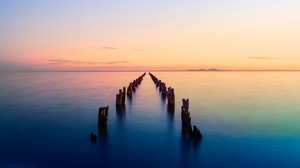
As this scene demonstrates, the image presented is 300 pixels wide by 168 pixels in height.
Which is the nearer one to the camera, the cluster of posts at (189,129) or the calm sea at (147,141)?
the calm sea at (147,141)

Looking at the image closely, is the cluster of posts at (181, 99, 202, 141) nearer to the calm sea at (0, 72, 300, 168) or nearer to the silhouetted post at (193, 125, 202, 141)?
the silhouetted post at (193, 125, 202, 141)

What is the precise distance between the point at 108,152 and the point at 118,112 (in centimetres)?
1299

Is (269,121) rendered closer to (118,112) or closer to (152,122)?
(152,122)

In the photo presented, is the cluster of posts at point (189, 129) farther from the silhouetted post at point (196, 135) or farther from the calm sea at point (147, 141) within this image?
the calm sea at point (147, 141)

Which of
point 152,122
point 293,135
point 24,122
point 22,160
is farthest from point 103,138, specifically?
point 293,135

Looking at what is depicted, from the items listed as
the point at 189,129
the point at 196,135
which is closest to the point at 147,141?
the point at 189,129

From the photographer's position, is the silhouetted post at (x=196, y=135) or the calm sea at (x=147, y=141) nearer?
the calm sea at (x=147, y=141)

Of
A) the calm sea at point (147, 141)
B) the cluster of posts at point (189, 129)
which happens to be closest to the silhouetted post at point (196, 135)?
the cluster of posts at point (189, 129)

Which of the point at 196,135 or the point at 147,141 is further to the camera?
the point at 147,141

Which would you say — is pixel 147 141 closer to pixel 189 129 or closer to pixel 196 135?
pixel 189 129

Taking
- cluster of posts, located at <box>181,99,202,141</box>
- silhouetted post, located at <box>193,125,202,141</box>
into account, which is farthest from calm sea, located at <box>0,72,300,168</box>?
cluster of posts, located at <box>181,99,202,141</box>

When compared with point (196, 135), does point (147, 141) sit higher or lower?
lower

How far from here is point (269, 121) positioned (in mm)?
24156

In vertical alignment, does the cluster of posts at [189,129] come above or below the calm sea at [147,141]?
above
